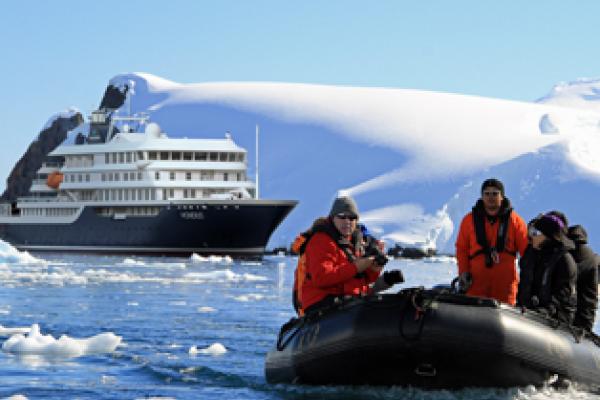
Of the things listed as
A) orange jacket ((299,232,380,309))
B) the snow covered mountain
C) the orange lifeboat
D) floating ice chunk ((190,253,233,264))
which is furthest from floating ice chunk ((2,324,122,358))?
the orange lifeboat

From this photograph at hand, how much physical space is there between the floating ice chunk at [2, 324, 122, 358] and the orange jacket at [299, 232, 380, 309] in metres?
3.99

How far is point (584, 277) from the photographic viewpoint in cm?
1062

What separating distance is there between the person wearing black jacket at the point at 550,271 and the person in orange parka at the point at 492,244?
0.41ft

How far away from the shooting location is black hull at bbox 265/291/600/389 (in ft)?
31.0

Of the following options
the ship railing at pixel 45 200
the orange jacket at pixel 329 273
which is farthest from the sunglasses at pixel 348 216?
the ship railing at pixel 45 200

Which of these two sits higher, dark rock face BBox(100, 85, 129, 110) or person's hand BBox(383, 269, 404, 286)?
dark rock face BBox(100, 85, 129, 110)

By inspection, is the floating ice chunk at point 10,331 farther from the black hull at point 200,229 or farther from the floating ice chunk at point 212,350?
the black hull at point 200,229

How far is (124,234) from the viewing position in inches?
2434

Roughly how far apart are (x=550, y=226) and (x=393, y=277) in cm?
164

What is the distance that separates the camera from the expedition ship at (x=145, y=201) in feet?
191

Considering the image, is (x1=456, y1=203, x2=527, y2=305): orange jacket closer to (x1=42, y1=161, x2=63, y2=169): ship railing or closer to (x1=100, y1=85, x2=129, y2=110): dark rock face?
(x1=42, y1=161, x2=63, y2=169): ship railing

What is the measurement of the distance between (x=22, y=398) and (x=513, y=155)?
75.1m

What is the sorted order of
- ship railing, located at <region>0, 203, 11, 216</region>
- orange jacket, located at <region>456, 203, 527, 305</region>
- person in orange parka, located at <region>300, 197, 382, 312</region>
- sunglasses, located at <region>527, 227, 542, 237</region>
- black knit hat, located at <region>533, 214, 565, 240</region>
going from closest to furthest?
person in orange parka, located at <region>300, 197, 382, 312</region> < black knit hat, located at <region>533, 214, 565, 240</region> < sunglasses, located at <region>527, 227, 542, 237</region> < orange jacket, located at <region>456, 203, 527, 305</region> < ship railing, located at <region>0, 203, 11, 216</region>

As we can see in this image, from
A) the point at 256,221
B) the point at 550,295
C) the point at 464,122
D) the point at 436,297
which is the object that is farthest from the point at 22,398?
the point at 464,122
